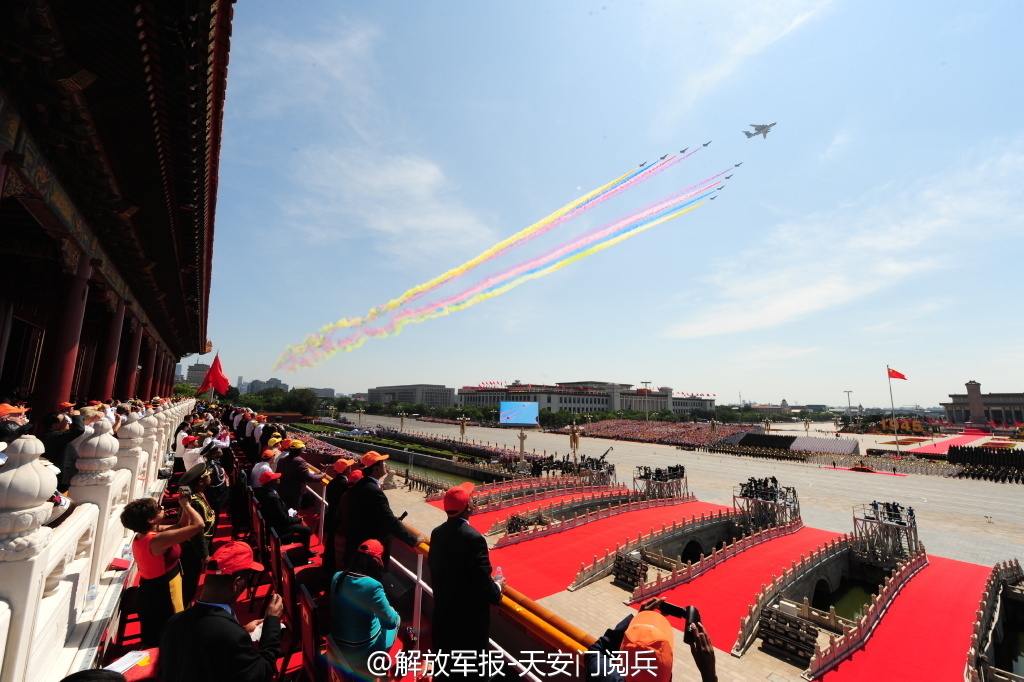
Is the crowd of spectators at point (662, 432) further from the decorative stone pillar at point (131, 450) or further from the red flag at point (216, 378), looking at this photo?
the decorative stone pillar at point (131, 450)

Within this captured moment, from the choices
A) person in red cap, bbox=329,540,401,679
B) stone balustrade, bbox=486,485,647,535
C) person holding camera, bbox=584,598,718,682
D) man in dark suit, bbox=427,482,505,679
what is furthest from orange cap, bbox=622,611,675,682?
stone balustrade, bbox=486,485,647,535

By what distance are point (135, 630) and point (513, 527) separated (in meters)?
15.2

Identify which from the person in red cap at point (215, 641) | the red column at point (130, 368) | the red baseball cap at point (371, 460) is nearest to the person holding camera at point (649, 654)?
the person in red cap at point (215, 641)

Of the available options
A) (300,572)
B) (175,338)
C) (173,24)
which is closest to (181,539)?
(300,572)

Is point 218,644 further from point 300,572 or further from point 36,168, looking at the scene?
point 36,168

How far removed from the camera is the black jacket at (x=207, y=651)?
2010 millimetres

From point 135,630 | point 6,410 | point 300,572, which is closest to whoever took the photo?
point 300,572

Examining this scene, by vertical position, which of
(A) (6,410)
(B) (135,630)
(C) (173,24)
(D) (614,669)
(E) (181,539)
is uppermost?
(C) (173,24)

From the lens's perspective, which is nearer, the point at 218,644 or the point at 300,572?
the point at 218,644

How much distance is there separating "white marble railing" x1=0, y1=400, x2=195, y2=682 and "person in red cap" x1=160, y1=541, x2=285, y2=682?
0.73 meters

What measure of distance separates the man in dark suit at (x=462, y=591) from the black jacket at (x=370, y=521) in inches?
31.8

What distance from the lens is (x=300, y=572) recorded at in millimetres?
3828

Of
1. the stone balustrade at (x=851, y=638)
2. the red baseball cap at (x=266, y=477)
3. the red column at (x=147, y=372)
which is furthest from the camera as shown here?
the red column at (x=147, y=372)

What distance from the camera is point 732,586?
13609mm
